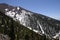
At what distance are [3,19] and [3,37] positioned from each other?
9.68 meters

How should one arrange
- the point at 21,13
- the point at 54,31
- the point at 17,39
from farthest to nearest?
the point at 54,31, the point at 21,13, the point at 17,39

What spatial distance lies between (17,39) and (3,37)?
5.67m

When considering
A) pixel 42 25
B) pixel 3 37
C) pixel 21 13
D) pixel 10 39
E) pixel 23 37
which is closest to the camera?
pixel 3 37

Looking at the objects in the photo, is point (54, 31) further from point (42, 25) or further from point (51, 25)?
point (42, 25)

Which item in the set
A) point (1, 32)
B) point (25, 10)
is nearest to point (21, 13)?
point (25, 10)

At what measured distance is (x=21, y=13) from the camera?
8669 cm

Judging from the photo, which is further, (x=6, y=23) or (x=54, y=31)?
(x=54, y=31)

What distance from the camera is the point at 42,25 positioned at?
303ft

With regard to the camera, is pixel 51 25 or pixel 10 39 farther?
pixel 51 25

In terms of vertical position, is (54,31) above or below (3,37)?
below

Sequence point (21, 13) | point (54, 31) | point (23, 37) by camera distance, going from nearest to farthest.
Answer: point (23, 37) → point (21, 13) → point (54, 31)

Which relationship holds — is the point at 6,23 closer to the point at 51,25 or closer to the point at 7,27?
the point at 7,27

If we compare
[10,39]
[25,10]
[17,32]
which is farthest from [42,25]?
[10,39]

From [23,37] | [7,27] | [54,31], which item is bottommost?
[54,31]
